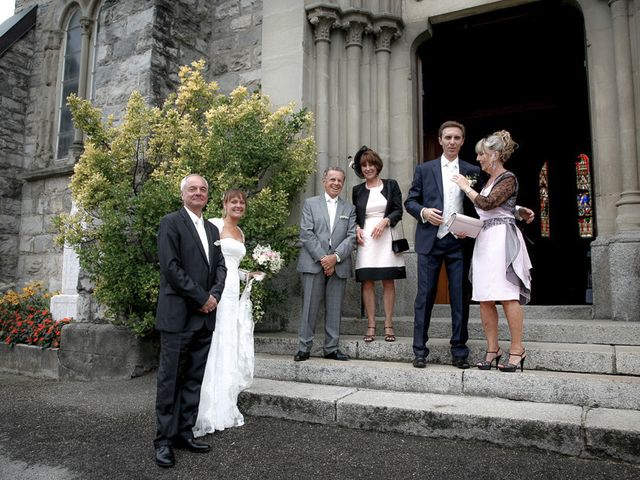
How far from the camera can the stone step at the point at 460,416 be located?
9.16 feet

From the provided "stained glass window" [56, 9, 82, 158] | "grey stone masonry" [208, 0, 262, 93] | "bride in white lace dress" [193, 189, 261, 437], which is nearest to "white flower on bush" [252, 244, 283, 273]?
"bride in white lace dress" [193, 189, 261, 437]

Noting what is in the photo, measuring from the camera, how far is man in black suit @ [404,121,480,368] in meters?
3.94

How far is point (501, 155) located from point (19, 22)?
29.5 ft

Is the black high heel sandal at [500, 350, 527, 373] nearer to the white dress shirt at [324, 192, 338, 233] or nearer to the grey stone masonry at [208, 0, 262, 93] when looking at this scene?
the white dress shirt at [324, 192, 338, 233]

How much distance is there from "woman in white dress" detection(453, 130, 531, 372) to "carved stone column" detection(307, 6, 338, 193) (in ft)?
7.98

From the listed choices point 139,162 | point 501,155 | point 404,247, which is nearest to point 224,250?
point 404,247

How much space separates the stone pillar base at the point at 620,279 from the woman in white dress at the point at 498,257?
146 cm

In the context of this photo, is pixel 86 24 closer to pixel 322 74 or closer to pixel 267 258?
pixel 322 74

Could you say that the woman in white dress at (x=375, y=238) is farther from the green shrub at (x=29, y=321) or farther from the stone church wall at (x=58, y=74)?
the green shrub at (x=29, y=321)

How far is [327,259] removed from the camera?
14.4 ft

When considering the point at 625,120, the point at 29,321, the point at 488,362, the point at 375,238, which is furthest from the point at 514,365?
the point at 29,321

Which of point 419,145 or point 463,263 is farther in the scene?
point 419,145

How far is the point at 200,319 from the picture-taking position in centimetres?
324

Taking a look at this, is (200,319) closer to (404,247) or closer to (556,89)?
(404,247)
